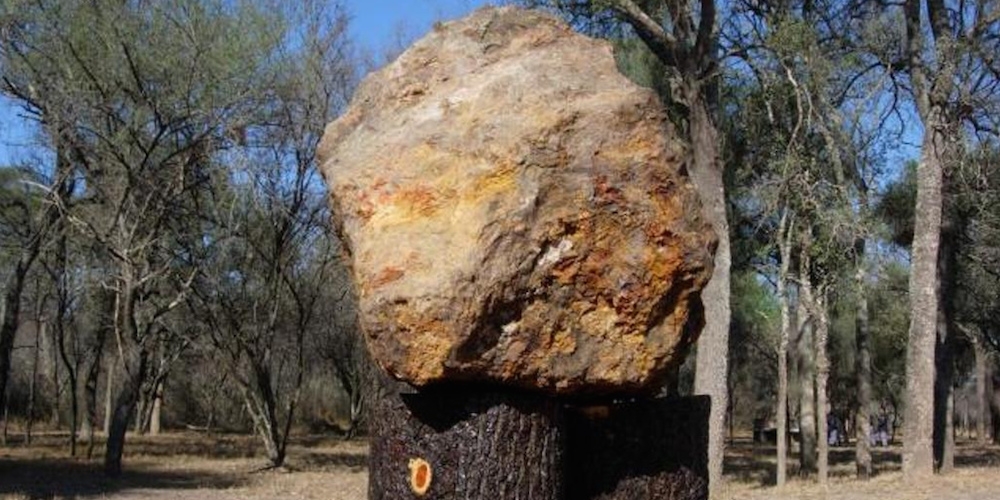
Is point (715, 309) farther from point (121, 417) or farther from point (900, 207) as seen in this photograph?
point (900, 207)

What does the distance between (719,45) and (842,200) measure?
9.35ft

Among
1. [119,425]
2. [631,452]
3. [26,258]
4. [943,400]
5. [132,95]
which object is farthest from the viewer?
[943,400]

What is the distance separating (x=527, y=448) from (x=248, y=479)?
15184 millimetres

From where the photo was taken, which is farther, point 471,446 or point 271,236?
point 271,236

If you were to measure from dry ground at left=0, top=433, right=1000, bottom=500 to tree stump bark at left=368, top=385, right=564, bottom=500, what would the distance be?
9543mm

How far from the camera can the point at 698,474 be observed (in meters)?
5.07

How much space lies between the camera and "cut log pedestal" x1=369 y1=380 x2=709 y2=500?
4516 mm

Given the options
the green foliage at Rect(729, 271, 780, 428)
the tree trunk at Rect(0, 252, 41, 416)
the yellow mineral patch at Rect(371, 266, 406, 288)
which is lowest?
the yellow mineral patch at Rect(371, 266, 406, 288)

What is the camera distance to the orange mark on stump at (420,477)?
4.55 m

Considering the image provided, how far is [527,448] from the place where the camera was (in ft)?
15.0

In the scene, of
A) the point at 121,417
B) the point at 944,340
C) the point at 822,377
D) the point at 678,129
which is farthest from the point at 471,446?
the point at 944,340

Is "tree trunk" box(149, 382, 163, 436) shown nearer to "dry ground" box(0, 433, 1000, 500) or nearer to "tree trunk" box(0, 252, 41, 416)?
"dry ground" box(0, 433, 1000, 500)

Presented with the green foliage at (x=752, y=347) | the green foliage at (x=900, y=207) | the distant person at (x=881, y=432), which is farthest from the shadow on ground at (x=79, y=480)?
the distant person at (x=881, y=432)

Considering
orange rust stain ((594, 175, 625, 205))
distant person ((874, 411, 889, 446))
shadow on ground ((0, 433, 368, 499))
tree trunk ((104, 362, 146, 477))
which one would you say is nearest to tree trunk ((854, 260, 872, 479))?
shadow on ground ((0, 433, 368, 499))
